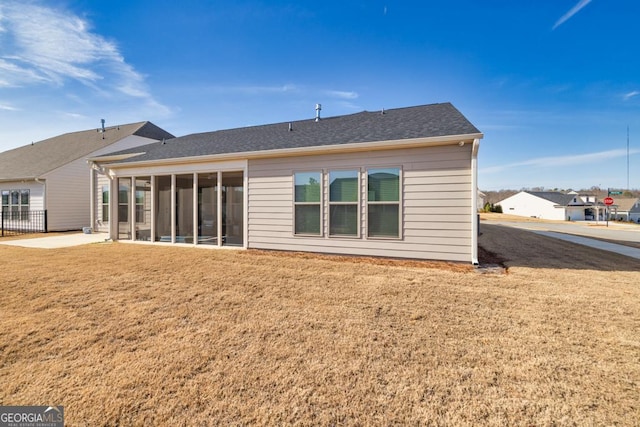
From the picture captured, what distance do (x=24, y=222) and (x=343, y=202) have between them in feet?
56.5

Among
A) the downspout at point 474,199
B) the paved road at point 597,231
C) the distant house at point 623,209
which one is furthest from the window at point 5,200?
the distant house at point 623,209

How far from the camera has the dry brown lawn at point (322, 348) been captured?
1.90m

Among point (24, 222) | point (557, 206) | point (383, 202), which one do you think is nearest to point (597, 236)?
point (383, 202)

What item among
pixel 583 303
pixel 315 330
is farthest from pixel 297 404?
pixel 583 303

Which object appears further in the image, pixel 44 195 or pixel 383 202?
pixel 44 195

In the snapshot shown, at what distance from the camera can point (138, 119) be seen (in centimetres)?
1812

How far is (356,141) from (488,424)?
19.5 feet

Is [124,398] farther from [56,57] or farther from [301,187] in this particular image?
[56,57]

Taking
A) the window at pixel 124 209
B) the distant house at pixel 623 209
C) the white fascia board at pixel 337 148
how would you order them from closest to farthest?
the white fascia board at pixel 337 148 < the window at pixel 124 209 < the distant house at pixel 623 209

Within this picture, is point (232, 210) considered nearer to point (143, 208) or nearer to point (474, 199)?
point (143, 208)

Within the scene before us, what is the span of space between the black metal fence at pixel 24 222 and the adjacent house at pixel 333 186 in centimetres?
682

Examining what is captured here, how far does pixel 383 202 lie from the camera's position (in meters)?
6.67

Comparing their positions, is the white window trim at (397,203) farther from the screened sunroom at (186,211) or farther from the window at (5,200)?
the window at (5,200)

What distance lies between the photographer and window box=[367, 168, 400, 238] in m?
6.57
